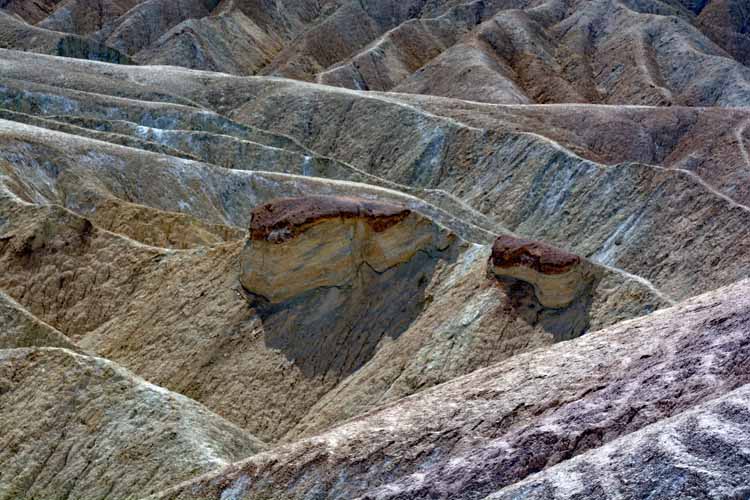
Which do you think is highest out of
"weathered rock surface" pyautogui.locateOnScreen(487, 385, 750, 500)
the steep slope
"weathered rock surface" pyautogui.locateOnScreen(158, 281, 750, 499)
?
the steep slope

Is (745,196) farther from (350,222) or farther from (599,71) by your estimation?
(599,71)

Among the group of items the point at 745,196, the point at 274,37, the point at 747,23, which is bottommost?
the point at 747,23

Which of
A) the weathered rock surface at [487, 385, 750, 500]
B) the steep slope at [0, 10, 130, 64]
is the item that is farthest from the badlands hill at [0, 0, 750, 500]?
the steep slope at [0, 10, 130, 64]

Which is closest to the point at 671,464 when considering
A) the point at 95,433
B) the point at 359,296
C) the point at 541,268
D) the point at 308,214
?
the point at 95,433

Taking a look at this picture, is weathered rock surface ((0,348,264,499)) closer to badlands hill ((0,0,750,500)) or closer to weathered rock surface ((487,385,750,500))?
badlands hill ((0,0,750,500))

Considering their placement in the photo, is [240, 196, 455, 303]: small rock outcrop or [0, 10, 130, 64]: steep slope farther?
[0, 10, 130, 64]: steep slope

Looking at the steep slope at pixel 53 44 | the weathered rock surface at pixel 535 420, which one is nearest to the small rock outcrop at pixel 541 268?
the weathered rock surface at pixel 535 420

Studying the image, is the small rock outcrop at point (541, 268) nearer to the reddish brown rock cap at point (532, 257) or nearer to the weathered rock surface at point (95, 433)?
the reddish brown rock cap at point (532, 257)

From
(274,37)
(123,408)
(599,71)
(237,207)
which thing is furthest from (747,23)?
(123,408)
